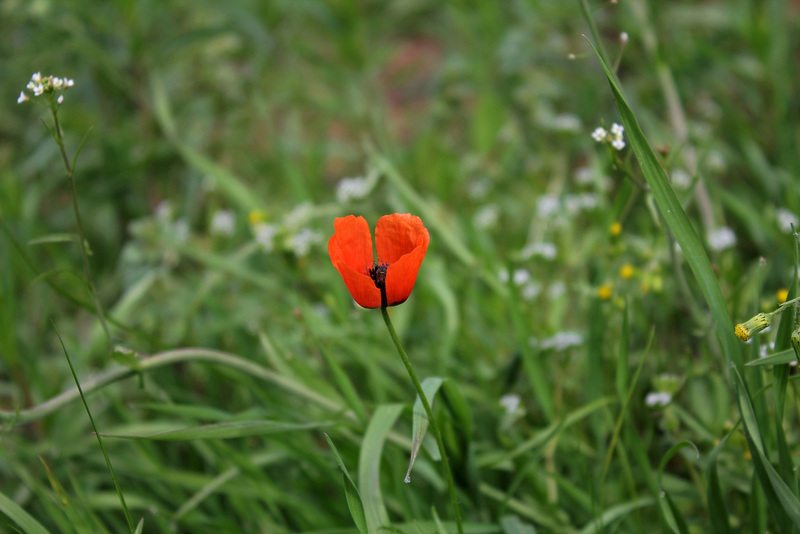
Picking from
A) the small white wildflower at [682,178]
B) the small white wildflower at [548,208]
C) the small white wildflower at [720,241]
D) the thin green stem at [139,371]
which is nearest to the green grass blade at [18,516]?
the thin green stem at [139,371]

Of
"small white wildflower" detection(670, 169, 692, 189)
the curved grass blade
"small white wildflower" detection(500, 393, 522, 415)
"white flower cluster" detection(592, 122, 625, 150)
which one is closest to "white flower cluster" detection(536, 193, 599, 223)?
"small white wildflower" detection(670, 169, 692, 189)

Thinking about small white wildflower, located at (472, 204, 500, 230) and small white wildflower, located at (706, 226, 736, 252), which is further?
→ small white wildflower, located at (472, 204, 500, 230)

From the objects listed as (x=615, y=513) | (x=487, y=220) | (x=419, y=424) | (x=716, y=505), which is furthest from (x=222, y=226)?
(x=716, y=505)

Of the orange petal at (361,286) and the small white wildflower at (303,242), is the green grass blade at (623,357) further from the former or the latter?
the small white wildflower at (303,242)

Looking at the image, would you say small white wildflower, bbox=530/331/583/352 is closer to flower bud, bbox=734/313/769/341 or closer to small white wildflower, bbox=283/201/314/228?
flower bud, bbox=734/313/769/341

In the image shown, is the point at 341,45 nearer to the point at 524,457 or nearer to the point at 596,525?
the point at 524,457
